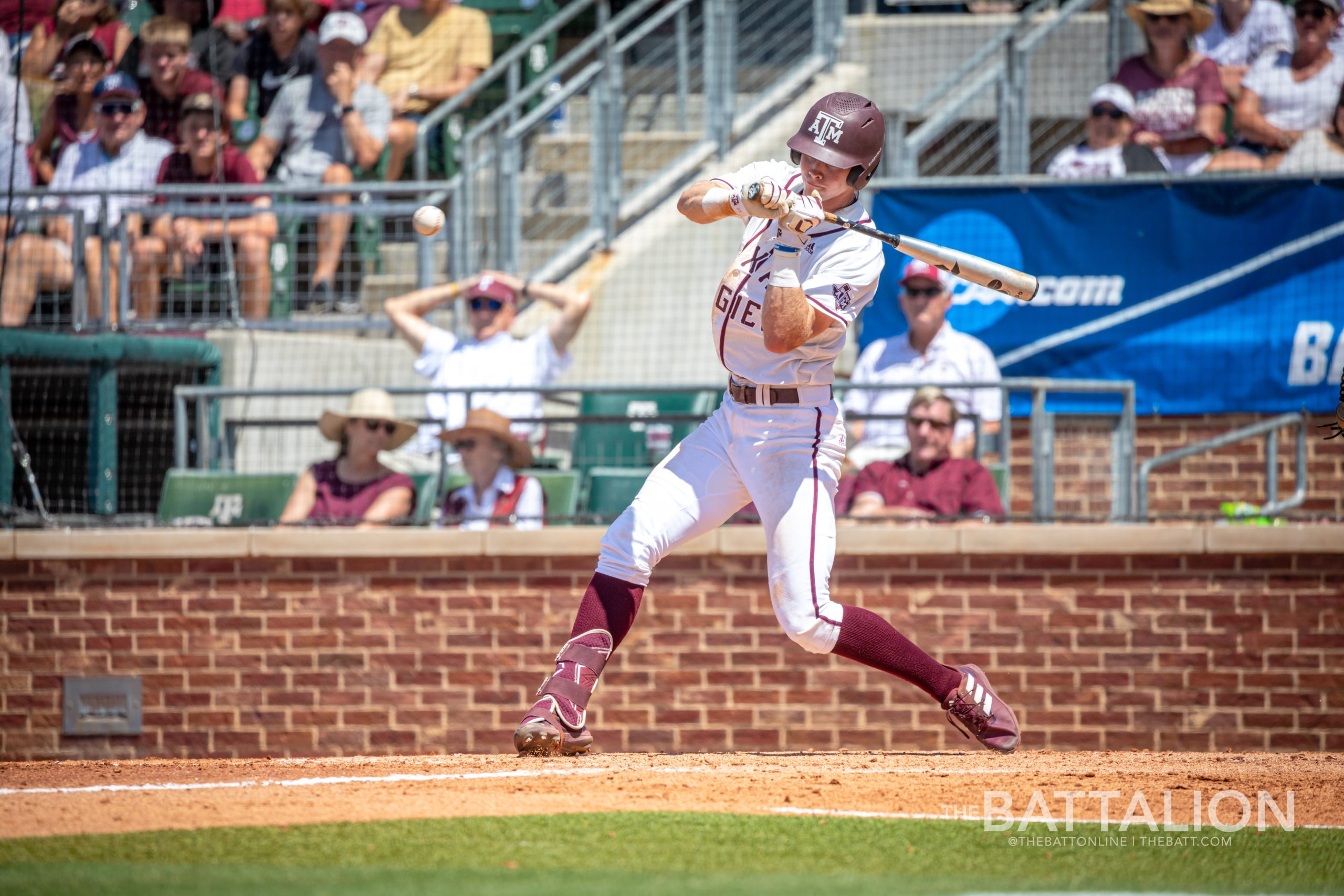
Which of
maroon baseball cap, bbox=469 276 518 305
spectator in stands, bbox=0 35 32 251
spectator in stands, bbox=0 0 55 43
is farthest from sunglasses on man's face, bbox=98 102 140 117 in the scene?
maroon baseball cap, bbox=469 276 518 305

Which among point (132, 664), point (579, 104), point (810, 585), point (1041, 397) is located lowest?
point (132, 664)

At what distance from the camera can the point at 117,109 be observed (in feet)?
33.3

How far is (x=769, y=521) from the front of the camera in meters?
4.85

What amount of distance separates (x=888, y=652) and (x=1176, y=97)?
17.6 feet

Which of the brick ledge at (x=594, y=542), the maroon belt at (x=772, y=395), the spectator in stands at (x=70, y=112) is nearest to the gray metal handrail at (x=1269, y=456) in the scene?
the brick ledge at (x=594, y=542)

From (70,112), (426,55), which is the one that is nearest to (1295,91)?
(426,55)

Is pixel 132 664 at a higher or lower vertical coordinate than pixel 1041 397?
lower

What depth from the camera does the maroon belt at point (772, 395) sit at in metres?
4.82

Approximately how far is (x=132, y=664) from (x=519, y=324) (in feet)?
11.4

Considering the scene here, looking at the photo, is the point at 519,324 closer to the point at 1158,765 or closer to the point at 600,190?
the point at 600,190

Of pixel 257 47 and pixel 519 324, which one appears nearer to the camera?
pixel 519 324

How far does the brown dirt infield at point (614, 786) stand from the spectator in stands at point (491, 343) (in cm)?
336

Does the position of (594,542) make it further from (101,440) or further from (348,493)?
(101,440)

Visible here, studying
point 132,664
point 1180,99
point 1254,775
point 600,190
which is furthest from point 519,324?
point 1254,775
